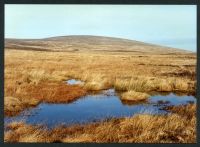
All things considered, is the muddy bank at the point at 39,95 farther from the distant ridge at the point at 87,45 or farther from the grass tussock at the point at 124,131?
the distant ridge at the point at 87,45

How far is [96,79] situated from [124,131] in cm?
138

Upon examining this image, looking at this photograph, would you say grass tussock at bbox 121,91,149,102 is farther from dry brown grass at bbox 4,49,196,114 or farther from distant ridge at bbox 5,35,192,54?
distant ridge at bbox 5,35,192,54

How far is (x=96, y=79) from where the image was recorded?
8.67 metres

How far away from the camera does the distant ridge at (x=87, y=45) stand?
28.8 feet

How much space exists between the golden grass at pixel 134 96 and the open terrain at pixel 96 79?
22 millimetres

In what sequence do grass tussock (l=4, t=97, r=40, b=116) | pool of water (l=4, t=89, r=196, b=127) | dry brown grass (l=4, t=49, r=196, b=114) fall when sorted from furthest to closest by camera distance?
dry brown grass (l=4, t=49, r=196, b=114) < pool of water (l=4, t=89, r=196, b=127) < grass tussock (l=4, t=97, r=40, b=116)

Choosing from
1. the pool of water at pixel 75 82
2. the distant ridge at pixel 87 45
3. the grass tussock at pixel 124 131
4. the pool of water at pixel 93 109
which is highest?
the distant ridge at pixel 87 45

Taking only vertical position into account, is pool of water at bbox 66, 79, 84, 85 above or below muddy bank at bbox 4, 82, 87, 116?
above

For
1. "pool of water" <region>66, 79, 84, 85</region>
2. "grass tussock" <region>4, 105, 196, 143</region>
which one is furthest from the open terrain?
"pool of water" <region>66, 79, 84, 85</region>

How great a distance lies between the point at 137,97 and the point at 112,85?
62 cm

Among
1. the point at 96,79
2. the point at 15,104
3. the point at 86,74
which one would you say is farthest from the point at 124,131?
the point at 15,104

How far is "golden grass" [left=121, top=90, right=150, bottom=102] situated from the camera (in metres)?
8.61

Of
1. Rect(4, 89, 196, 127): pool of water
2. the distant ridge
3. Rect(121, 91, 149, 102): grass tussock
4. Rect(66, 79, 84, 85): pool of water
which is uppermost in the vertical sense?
the distant ridge

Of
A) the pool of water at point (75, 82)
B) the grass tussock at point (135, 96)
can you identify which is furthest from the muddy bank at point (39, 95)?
the grass tussock at point (135, 96)
